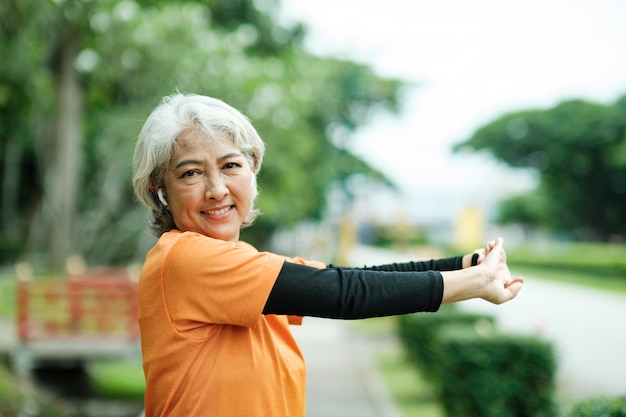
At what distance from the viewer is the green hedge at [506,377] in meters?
6.48

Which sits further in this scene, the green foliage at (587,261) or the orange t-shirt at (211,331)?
the green foliage at (587,261)

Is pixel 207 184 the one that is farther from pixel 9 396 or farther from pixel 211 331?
pixel 9 396

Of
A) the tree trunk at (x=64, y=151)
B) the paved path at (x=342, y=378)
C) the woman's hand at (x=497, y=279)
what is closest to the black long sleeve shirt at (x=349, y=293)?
the woman's hand at (x=497, y=279)

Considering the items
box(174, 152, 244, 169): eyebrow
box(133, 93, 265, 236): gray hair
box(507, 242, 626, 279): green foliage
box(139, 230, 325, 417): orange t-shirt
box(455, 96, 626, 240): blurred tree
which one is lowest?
box(139, 230, 325, 417): orange t-shirt

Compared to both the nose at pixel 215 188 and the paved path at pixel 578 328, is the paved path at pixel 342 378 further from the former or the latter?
the nose at pixel 215 188

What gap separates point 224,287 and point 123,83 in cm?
1637

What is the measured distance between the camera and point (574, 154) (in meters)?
46.7

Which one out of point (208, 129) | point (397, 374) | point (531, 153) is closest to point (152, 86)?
point (397, 374)

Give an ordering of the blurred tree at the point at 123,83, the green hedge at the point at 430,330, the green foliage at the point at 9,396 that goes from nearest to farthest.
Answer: the green foliage at the point at 9,396, the green hedge at the point at 430,330, the blurred tree at the point at 123,83

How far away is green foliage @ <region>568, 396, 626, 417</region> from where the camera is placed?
2.95 m

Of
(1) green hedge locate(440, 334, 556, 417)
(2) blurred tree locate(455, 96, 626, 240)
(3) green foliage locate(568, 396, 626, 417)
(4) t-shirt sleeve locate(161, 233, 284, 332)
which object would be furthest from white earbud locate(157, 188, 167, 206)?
(2) blurred tree locate(455, 96, 626, 240)

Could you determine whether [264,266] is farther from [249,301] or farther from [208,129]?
[208,129]

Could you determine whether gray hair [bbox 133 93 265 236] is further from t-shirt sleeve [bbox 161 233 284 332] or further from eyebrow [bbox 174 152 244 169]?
t-shirt sleeve [bbox 161 233 284 332]

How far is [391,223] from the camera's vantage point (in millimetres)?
70375
